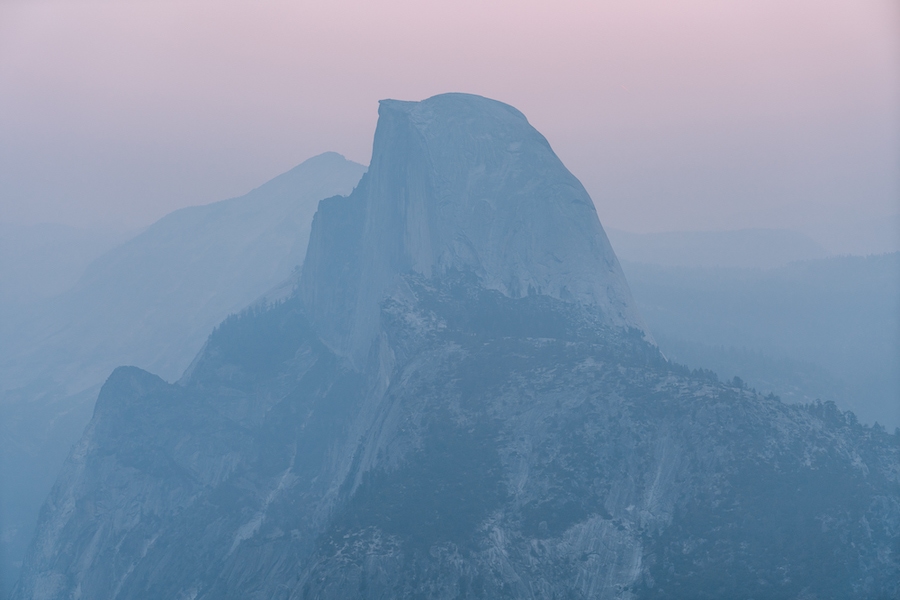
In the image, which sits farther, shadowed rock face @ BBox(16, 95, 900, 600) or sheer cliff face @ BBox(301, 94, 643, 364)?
sheer cliff face @ BBox(301, 94, 643, 364)

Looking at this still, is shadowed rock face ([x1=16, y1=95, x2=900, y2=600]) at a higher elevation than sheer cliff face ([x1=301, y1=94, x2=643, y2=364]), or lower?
lower

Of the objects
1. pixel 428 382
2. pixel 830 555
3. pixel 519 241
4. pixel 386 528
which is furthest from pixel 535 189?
pixel 830 555

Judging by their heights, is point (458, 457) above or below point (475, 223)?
below

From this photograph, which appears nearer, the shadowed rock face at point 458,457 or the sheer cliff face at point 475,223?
the shadowed rock face at point 458,457

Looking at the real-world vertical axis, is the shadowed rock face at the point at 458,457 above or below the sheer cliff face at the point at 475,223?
below

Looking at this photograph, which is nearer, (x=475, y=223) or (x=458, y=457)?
(x=458, y=457)
